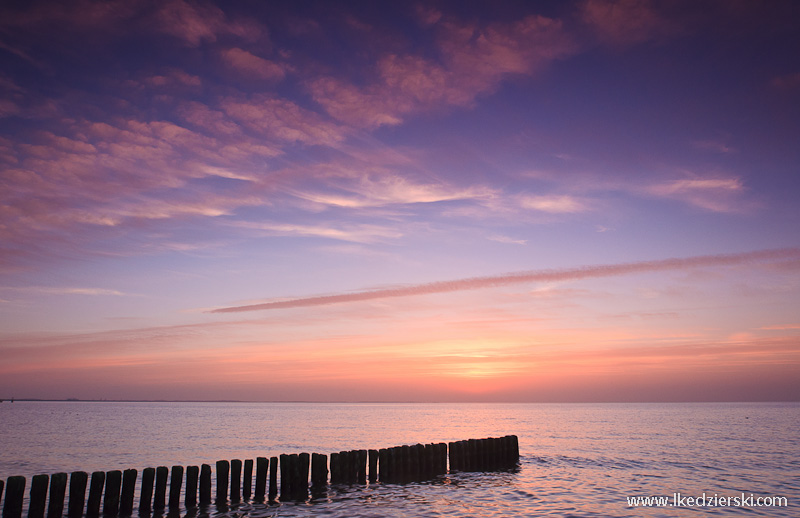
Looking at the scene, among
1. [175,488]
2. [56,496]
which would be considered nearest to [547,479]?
[175,488]

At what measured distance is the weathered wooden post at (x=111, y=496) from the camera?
1578 cm

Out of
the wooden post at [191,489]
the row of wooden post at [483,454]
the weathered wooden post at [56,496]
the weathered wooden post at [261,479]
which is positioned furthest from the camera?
the row of wooden post at [483,454]

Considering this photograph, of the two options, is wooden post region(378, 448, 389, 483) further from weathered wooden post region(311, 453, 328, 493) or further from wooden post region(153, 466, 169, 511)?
wooden post region(153, 466, 169, 511)

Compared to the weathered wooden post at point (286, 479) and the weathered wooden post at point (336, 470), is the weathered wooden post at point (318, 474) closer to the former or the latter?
the weathered wooden post at point (336, 470)

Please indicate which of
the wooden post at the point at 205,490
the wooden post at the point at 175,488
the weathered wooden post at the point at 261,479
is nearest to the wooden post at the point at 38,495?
the wooden post at the point at 175,488

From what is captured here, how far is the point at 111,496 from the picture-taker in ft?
52.1

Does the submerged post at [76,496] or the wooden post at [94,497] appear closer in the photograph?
the submerged post at [76,496]

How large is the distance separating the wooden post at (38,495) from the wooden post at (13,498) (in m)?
0.27

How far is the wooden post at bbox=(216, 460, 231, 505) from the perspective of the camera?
18438mm

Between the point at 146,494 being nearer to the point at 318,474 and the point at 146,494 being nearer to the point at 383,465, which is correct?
the point at 318,474

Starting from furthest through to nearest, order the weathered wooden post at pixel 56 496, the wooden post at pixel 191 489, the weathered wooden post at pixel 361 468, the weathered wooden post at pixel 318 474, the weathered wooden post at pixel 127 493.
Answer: the weathered wooden post at pixel 361 468 → the weathered wooden post at pixel 318 474 → the wooden post at pixel 191 489 → the weathered wooden post at pixel 127 493 → the weathered wooden post at pixel 56 496

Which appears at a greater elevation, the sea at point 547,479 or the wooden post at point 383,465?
the wooden post at point 383,465

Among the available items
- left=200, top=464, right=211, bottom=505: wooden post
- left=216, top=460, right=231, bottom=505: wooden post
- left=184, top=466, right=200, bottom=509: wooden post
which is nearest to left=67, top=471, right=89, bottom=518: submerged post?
left=184, top=466, right=200, bottom=509: wooden post

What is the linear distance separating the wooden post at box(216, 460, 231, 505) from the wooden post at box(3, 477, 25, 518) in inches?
225
